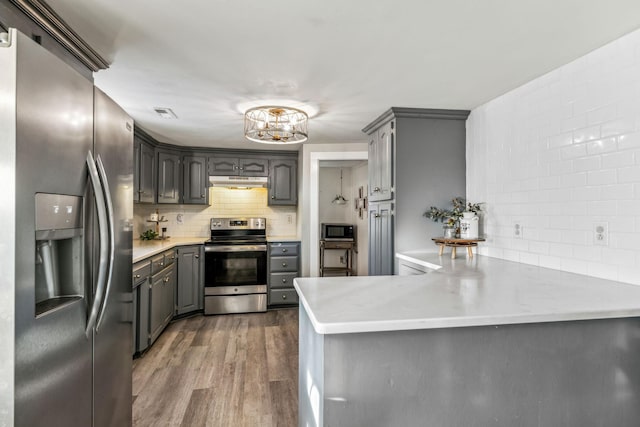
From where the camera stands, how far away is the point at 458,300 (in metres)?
1.42

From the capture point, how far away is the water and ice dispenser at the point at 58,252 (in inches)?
43.5

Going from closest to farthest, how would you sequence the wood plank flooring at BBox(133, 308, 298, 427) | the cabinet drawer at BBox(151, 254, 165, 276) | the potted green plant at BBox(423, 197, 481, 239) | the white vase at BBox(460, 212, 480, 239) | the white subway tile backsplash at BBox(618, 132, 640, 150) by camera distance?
1. the white subway tile backsplash at BBox(618, 132, 640, 150)
2. the wood plank flooring at BBox(133, 308, 298, 427)
3. the white vase at BBox(460, 212, 480, 239)
4. the potted green plant at BBox(423, 197, 481, 239)
5. the cabinet drawer at BBox(151, 254, 165, 276)

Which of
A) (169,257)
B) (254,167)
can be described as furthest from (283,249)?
(169,257)

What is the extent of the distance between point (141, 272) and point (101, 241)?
1856 millimetres

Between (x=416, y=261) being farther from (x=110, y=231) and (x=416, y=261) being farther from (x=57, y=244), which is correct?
(x=57, y=244)

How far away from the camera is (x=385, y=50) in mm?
1931

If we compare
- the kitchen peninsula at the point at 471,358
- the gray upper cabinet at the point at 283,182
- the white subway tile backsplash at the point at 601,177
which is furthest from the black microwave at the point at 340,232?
the kitchen peninsula at the point at 471,358

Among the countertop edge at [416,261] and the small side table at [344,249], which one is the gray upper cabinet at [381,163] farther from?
the small side table at [344,249]

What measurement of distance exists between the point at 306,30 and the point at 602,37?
148cm

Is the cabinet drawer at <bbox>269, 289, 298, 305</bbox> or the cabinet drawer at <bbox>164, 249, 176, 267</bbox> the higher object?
the cabinet drawer at <bbox>164, 249, 176, 267</bbox>

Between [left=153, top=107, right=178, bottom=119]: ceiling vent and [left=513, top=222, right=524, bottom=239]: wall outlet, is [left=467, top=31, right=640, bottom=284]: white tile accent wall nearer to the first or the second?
[left=513, top=222, right=524, bottom=239]: wall outlet

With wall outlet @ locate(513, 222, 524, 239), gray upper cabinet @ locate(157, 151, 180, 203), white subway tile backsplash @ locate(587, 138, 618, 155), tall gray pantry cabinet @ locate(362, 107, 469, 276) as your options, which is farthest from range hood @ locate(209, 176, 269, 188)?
white subway tile backsplash @ locate(587, 138, 618, 155)

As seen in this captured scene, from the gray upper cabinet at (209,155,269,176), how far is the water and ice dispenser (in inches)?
141

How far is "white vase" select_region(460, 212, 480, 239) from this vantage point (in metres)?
2.68
